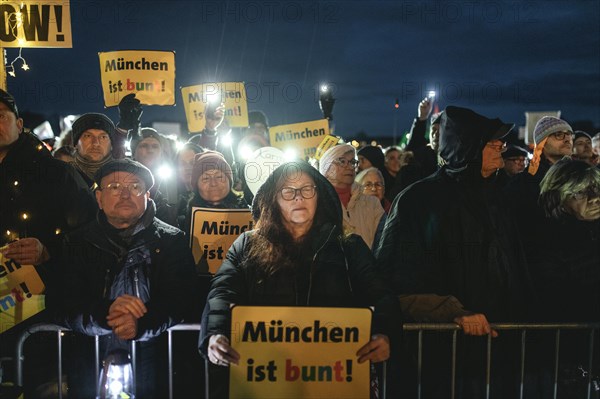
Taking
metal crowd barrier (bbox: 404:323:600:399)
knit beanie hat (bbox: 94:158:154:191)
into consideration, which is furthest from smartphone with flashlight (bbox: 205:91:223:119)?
metal crowd barrier (bbox: 404:323:600:399)

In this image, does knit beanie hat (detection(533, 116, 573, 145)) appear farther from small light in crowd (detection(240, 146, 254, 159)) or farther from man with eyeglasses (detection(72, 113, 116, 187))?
man with eyeglasses (detection(72, 113, 116, 187))

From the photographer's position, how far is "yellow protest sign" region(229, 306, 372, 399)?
9.48 feet

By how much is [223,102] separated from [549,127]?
5.40 m

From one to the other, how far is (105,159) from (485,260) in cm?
365

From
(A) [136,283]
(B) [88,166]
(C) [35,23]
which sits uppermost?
(C) [35,23]

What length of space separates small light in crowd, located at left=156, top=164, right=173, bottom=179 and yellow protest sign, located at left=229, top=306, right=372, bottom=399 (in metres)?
3.62

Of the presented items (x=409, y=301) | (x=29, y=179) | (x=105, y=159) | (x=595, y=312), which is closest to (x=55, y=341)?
(x=29, y=179)

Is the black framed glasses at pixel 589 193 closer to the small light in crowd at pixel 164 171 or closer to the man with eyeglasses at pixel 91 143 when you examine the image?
the man with eyeglasses at pixel 91 143

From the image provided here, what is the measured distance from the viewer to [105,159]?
17.0 feet

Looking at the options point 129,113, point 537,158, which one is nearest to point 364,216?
point 537,158

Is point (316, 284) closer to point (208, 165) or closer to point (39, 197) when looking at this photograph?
point (208, 165)

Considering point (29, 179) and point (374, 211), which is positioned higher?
point (29, 179)

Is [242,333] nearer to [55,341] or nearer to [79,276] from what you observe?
[79,276]

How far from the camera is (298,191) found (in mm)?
3334
